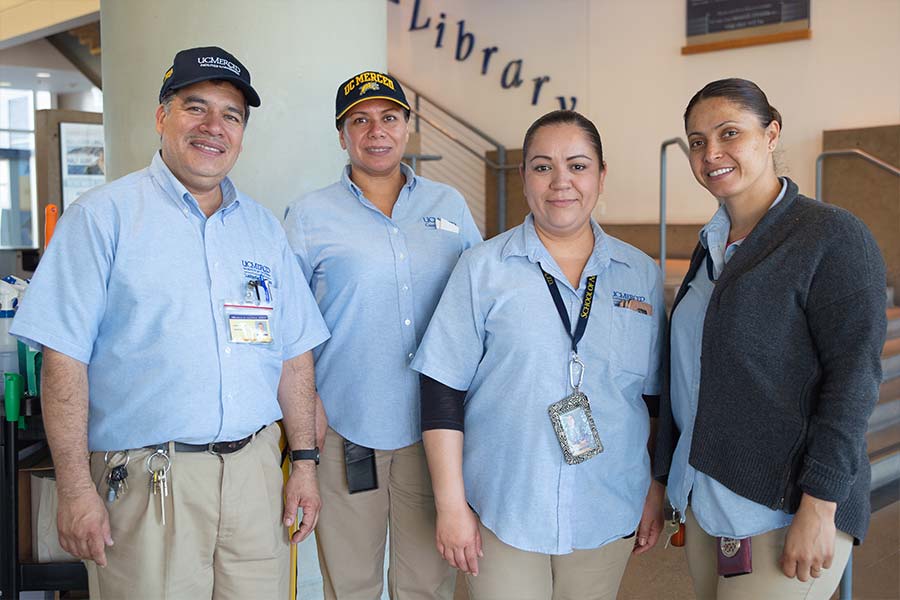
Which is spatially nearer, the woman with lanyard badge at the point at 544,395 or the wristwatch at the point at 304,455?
the woman with lanyard badge at the point at 544,395

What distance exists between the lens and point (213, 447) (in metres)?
1.92

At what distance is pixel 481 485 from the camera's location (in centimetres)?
197

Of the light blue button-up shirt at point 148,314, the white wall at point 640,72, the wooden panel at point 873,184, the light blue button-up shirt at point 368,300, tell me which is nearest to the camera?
the light blue button-up shirt at point 148,314

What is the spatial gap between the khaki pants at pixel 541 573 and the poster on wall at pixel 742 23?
6477 mm

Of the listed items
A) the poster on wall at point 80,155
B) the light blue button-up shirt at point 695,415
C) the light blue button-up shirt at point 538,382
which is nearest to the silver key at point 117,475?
the light blue button-up shirt at point 538,382

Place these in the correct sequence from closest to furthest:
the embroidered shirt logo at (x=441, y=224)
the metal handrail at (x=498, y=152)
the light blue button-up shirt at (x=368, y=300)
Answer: the light blue button-up shirt at (x=368, y=300)
the embroidered shirt logo at (x=441, y=224)
the metal handrail at (x=498, y=152)

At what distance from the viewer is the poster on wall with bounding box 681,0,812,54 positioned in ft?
23.5

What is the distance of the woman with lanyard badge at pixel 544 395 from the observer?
1902mm

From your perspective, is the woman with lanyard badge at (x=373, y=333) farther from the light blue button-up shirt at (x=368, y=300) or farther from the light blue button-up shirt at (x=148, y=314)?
the light blue button-up shirt at (x=148, y=314)

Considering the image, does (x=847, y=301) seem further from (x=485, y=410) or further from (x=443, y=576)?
(x=443, y=576)

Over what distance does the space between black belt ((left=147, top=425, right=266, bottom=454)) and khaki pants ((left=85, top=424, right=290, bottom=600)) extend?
0.03 ft

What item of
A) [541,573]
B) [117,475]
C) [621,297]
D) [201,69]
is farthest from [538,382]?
[201,69]

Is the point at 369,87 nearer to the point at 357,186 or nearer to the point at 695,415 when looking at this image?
the point at 357,186

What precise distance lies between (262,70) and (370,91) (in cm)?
79
